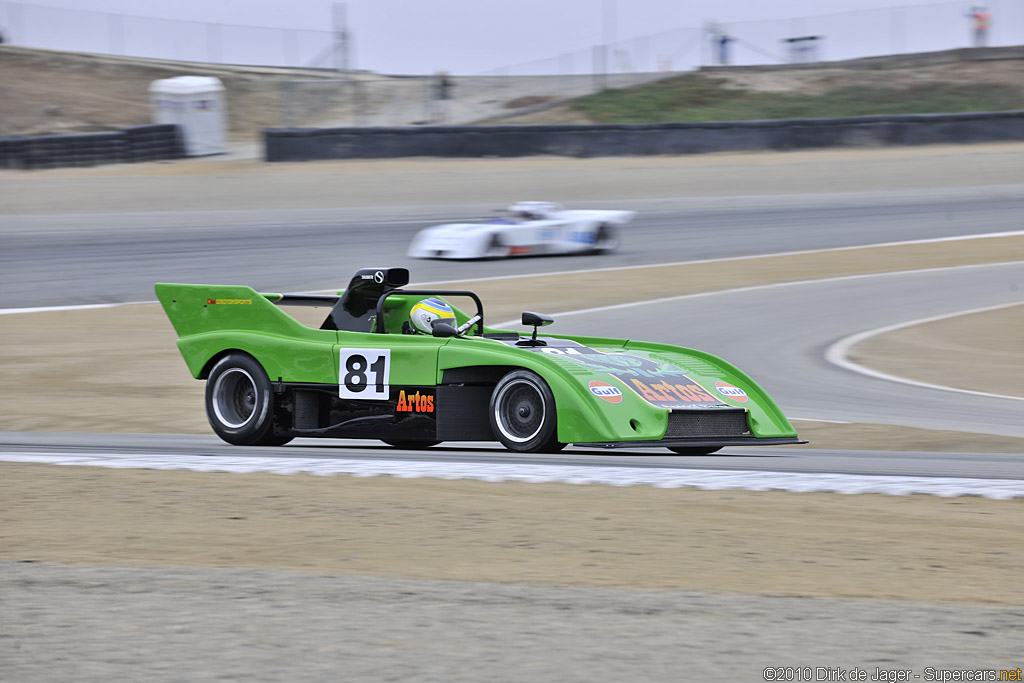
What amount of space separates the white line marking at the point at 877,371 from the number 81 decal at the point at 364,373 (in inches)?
240

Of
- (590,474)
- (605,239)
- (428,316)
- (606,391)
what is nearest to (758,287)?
(605,239)

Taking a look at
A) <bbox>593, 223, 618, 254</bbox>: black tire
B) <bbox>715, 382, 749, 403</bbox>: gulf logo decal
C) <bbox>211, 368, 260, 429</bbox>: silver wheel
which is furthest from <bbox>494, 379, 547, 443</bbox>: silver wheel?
<bbox>593, 223, 618, 254</bbox>: black tire

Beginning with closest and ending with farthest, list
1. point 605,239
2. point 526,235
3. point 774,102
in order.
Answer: point 526,235
point 605,239
point 774,102

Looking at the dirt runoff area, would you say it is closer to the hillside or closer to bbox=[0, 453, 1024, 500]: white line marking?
bbox=[0, 453, 1024, 500]: white line marking

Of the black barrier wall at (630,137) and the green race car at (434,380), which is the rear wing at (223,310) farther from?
the black barrier wall at (630,137)

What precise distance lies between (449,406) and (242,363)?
1629 millimetres

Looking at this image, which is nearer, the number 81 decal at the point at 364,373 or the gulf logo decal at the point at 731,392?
the gulf logo decal at the point at 731,392

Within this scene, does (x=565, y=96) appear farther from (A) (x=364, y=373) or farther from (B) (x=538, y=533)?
(B) (x=538, y=533)

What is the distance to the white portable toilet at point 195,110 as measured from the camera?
Answer: 36.1m

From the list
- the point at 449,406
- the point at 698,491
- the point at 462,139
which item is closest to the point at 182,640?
the point at 698,491

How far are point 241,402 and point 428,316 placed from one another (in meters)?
1.49

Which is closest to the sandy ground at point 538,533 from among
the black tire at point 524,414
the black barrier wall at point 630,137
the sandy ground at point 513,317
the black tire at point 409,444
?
the black tire at point 524,414

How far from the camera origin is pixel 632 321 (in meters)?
17.0

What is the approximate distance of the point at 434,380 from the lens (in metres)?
8.41
